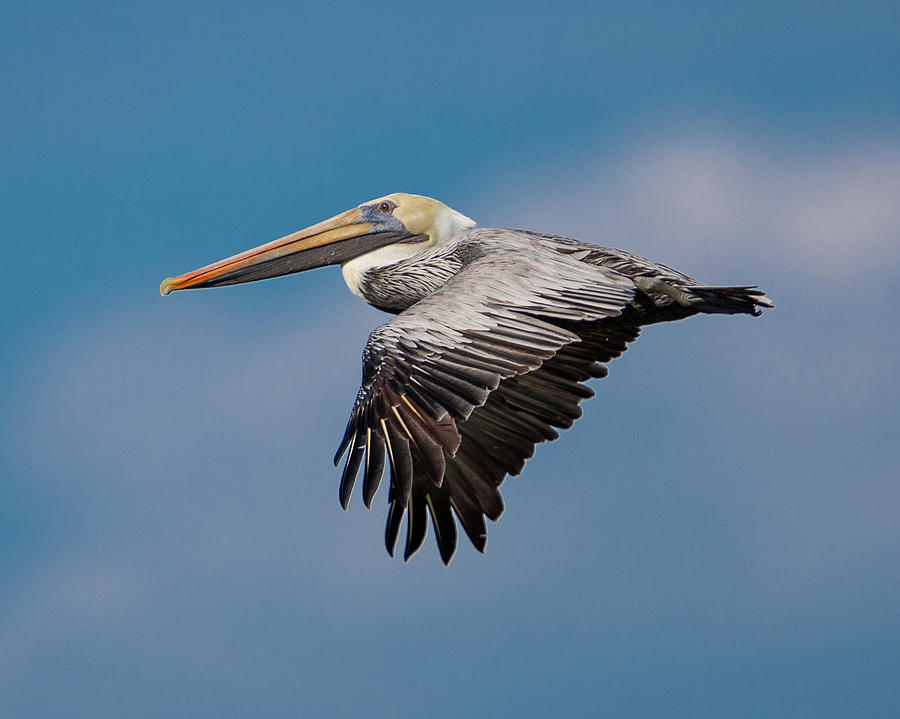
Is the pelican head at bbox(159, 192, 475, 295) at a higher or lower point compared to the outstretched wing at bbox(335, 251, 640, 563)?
higher

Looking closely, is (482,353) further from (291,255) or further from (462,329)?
(291,255)

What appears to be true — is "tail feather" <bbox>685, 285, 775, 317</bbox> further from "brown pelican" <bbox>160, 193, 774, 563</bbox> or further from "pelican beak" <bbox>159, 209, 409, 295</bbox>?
"pelican beak" <bbox>159, 209, 409, 295</bbox>

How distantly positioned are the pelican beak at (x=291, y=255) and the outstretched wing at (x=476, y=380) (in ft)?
8.71

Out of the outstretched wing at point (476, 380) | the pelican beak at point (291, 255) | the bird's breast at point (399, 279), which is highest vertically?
the pelican beak at point (291, 255)

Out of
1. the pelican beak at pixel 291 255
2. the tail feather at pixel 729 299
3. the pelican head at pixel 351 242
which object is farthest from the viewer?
the pelican beak at pixel 291 255

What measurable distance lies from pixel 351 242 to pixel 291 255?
0.64m

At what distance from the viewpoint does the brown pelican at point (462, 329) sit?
903 centimetres

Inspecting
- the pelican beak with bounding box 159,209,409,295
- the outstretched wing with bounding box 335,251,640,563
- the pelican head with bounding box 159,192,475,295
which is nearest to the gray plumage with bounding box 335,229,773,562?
the outstretched wing with bounding box 335,251,640,563

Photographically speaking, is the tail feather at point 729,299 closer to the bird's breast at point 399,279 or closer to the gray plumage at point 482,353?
the gray plumage at point 482,353

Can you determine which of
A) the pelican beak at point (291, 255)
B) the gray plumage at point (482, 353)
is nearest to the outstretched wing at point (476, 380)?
the gray plumage at point (482, 353)

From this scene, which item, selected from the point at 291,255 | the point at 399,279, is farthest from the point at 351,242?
the point at 399,279

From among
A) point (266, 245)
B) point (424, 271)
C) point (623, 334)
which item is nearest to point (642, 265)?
point (623, 334)

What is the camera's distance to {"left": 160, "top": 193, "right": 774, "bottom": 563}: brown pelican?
29.6 feet

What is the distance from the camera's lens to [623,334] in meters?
11.8
